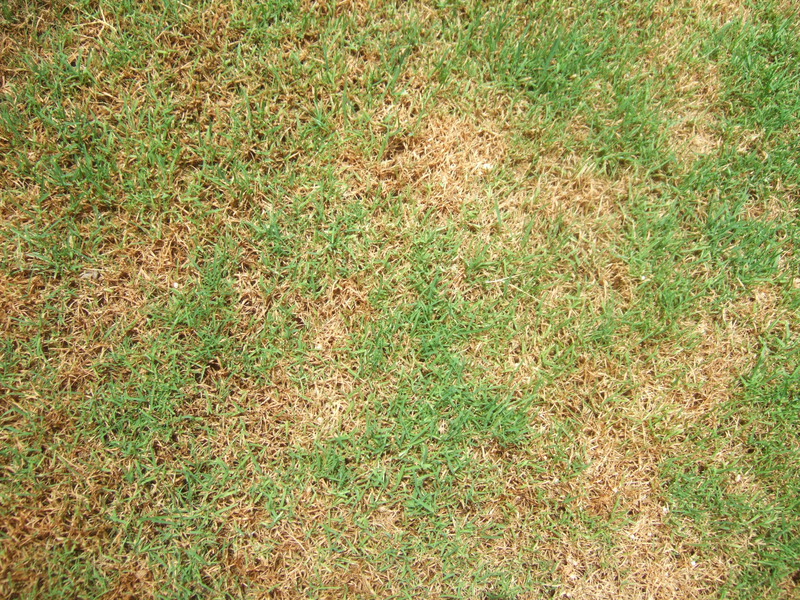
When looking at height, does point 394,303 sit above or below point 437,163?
below

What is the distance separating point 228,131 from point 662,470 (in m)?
2.47

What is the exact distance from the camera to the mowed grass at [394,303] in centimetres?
229

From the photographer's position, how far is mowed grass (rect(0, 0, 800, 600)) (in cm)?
229

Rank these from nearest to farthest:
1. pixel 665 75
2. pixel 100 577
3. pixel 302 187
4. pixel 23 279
A: pixel 100 577
pixel 23 279
pixel 302 187
pixel 665 75

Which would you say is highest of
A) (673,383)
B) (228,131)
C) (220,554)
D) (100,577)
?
(673,383)

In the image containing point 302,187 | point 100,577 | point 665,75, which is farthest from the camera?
point 665,75

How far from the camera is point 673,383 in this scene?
→ 2.55 meters

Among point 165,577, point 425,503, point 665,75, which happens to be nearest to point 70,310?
point 165,577

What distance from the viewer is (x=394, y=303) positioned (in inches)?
97.7

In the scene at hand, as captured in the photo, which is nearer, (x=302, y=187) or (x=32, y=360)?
(x=32, y=360)

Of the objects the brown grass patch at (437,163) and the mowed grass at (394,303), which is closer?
the mowed grass at (394,303)

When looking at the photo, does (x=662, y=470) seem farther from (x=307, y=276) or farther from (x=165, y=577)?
(x=165, y=577)

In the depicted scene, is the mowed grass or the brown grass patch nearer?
the mowed grass

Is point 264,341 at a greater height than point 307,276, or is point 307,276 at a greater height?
point 307,276
